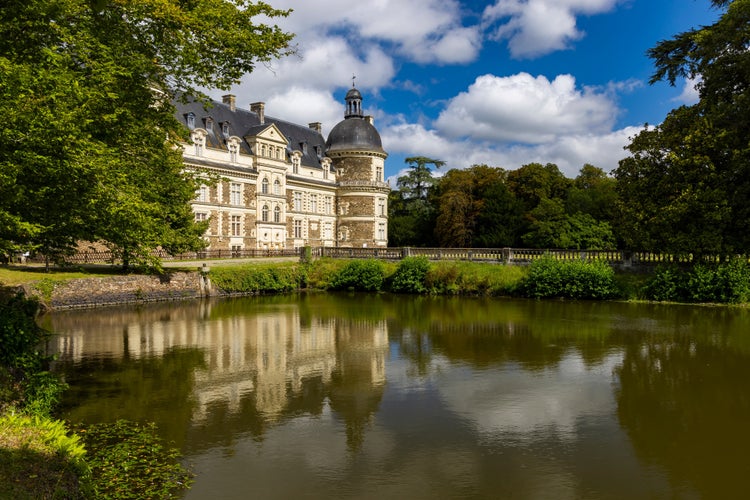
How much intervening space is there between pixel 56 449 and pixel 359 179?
4221 cm

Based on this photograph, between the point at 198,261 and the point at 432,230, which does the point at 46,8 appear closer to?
the point at 198,261

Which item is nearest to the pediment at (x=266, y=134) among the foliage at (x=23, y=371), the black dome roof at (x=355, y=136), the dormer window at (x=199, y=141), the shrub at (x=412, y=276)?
the dormer window at (x=199, y=141)

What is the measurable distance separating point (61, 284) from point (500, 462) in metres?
19.2

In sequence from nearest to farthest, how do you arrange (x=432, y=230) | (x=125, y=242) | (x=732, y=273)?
(x=125, y=242)
(x=732, y=273)
(x=432, y=230)

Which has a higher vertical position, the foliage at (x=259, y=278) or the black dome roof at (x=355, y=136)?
the black dome roof at (x=355, y=136)

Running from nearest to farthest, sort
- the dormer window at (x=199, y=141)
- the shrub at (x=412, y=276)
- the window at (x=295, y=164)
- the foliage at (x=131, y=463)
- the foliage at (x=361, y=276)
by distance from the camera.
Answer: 1. the foliage at (x=131, y=463)
2. the shrub at (x=412, y=276)
3. the foliage at (x=361, y=276)
4. the dormer window at (x=199, y=141)
5. the window at (x=295, y=164)

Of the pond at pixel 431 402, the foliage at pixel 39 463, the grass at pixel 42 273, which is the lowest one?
the pond at pixel 431 402

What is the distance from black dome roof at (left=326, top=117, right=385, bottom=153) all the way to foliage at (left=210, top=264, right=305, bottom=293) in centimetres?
1855

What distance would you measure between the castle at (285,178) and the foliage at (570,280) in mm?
19589

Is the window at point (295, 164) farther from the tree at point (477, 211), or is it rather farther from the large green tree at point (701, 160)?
the large green tree at point (701, 160)

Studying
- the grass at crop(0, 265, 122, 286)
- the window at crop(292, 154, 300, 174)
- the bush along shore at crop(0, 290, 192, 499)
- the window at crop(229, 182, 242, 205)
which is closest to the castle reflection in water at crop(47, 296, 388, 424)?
the bush along shore at crop(0, 290, 192, 499)

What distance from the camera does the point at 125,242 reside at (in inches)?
425

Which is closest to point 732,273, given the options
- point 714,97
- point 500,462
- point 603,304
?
point 603,304

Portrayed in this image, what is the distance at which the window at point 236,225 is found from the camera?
1517 inches
